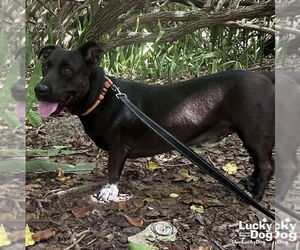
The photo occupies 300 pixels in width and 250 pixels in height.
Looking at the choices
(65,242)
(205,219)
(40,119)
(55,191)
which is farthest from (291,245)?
(40,119)

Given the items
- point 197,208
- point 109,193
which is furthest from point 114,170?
point 197,208

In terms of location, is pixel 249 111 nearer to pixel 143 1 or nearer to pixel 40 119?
pixel 143 1

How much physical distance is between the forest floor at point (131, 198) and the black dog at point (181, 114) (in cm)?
9

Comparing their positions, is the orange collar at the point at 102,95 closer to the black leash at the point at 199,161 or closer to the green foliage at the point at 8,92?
the black leash at the point at 199,161

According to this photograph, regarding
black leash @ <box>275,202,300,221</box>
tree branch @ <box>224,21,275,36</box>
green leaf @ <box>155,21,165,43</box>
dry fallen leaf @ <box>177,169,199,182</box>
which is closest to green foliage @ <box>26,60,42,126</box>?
green leaf @ <box>155,21,165,43</box>

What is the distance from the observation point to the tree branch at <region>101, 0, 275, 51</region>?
1687 millimetres

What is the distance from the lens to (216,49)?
5.44 feet

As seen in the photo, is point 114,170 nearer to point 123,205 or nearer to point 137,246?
point 123,205

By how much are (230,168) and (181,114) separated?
253mm

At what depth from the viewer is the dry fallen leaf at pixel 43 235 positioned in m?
1.36

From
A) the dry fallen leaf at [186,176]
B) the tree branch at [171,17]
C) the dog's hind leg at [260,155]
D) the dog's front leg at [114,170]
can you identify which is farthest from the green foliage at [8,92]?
the dog's hind leg at [260,155]

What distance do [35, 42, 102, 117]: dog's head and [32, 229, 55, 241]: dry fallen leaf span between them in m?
0.32

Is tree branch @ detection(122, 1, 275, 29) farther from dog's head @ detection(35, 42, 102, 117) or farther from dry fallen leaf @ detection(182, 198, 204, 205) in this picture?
dry fallen leaf @ detection(182, 198, 204, 205)

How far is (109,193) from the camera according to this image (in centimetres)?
160
